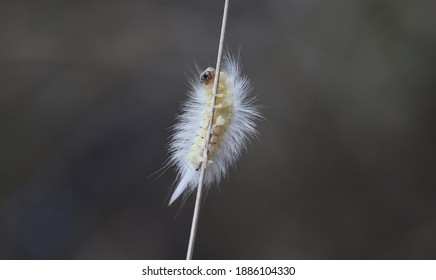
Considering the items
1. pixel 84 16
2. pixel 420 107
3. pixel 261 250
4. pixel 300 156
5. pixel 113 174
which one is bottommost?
pixel 261 250

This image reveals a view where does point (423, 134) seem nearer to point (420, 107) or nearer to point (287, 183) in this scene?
point (420, 107)

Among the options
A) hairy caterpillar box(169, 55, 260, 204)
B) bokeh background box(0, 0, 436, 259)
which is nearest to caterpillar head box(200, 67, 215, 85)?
hairy caterpillar box(169, 55, 260, 204)

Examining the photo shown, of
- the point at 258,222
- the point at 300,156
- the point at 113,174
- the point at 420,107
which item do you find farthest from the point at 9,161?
the point at 420,107

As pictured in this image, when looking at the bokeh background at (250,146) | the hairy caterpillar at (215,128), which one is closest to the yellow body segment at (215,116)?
the hairy caterpillar at (215,128)

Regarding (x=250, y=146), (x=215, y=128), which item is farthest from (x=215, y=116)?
(x=250, y=146)

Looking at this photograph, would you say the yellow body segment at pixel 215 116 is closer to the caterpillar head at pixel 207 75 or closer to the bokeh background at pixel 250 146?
the caterpillar head at pixel 207 75

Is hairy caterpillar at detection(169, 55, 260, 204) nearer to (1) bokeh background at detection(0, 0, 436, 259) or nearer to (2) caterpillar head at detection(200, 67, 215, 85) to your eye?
(2) caterpillar head at detection(200, 67, 215, 85)

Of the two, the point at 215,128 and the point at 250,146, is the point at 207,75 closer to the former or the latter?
the point at 215,128
